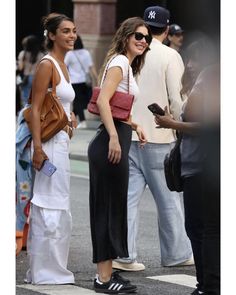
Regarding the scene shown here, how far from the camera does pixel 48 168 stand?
7.67 m

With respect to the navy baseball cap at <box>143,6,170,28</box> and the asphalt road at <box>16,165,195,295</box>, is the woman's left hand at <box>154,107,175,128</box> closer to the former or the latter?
the asphalt road at <box>16,165,195,295</box>

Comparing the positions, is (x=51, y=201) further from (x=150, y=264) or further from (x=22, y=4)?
(x=22, y=4)

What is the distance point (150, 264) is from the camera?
8.88 metres

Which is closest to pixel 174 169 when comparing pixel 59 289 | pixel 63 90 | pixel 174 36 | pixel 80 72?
pixel 63 90

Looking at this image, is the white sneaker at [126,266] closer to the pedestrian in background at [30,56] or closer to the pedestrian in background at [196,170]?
the pedestrian in background at [196,170]

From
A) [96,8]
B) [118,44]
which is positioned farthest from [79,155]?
[118,44]

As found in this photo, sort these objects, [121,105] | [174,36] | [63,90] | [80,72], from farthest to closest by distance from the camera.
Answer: [80,72] → [174,36] → [63,90] → [121,105]

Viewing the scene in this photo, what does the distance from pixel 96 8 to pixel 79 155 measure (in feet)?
20.8

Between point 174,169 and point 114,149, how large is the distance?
0.42 metres

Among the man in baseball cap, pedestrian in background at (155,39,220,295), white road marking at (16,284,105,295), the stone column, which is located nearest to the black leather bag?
pedestrian in background at (155,39,220,295)

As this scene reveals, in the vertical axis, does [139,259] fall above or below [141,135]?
below

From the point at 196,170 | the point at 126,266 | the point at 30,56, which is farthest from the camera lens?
the point at 30,56

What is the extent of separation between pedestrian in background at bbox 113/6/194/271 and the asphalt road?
161 mm

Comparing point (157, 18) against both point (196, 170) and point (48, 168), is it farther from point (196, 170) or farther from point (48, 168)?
point (196, 170)
